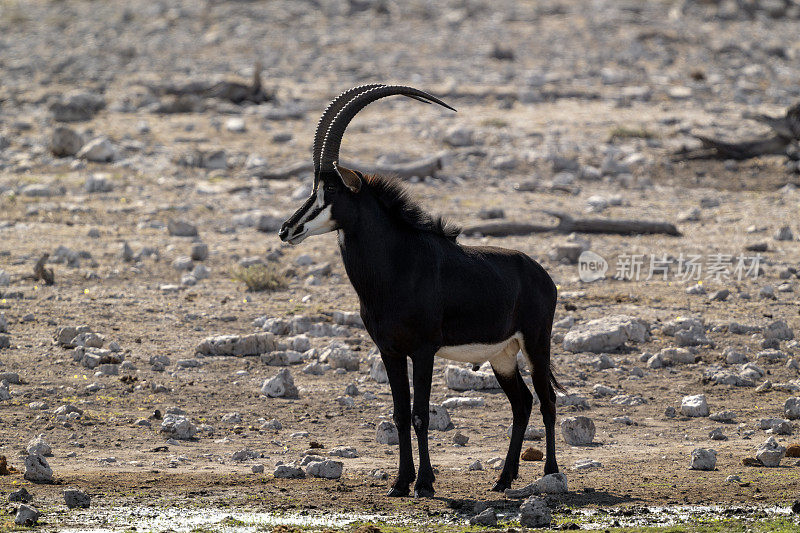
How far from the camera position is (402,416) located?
27.0 ft

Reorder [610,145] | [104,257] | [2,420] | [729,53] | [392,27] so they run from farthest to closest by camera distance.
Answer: [392,27], [729,53], [610,145], [104,257], [2,420]

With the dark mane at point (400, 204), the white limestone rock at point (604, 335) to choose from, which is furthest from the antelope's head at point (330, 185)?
the white limestone rock at point (604, 335)

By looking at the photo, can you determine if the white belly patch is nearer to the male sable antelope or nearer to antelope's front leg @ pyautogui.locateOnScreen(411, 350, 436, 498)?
the male sable antelope

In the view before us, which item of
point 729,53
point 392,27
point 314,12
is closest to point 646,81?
point 729,53

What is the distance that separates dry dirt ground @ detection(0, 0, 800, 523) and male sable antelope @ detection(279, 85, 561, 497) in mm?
667

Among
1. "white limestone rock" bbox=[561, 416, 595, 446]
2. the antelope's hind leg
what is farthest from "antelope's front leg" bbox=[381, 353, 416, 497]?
"white limestone rock" bbox=[561, 416, 595, 446]

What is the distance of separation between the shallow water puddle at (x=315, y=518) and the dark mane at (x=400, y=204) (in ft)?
6.82

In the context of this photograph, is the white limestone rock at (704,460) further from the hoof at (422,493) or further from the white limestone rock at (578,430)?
the hoof at (422,493)

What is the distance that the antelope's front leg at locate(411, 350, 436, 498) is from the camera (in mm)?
7988

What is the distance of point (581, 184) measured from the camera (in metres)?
20.4

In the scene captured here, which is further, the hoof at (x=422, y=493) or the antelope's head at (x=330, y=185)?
the antelope's head at (x=330, y=185)

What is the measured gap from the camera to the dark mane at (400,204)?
330 inches

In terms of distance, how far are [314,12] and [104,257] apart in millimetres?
26608

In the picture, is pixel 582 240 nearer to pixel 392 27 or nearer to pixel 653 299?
pixel 653 299
